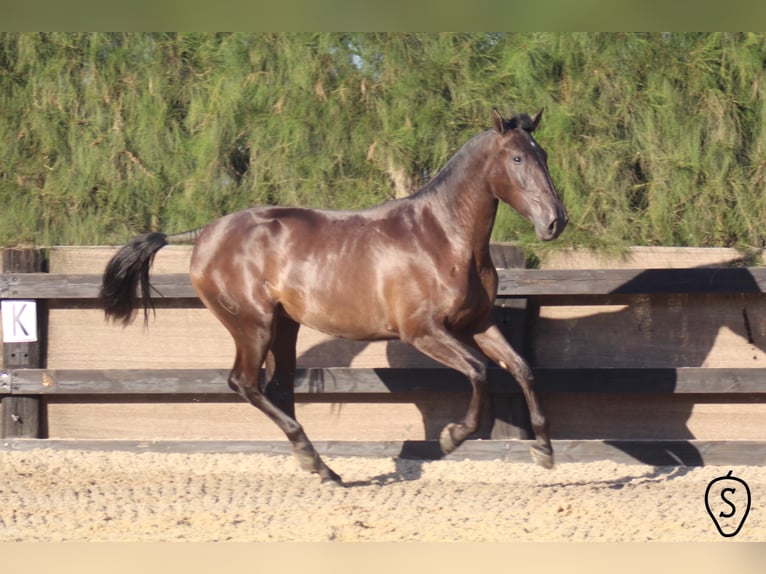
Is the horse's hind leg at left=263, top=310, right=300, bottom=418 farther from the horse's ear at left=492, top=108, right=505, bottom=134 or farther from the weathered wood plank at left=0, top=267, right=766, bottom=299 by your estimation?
the horse's ear at left=492, top=108, right=505, bottom=134

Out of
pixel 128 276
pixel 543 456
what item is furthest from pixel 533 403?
pixel 128 276

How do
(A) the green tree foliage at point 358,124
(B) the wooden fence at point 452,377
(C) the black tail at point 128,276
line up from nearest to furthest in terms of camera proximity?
(C) the black tail at point 128,276 → (B) the wooden fence at point 452,377 → (A) the green tree foliage at point 358,124

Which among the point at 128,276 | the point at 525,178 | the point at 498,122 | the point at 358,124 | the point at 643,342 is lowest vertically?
the point at 643,342

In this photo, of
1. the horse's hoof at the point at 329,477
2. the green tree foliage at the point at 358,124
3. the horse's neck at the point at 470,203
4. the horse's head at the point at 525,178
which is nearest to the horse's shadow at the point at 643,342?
the horse's hoof at the point at 329,477

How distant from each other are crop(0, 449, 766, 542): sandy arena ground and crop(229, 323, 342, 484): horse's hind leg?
0.14m

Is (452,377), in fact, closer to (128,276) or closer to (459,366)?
(459,366)

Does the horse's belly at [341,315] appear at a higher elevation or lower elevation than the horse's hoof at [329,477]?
higher

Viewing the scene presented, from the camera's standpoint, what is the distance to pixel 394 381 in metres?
6.28

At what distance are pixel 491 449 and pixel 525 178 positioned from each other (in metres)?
1.99

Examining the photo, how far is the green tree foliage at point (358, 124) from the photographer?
6777 mm

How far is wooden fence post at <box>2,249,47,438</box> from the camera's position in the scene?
6.67m

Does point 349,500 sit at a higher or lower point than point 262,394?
lower

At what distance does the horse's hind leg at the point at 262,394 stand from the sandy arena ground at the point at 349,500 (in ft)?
0.44

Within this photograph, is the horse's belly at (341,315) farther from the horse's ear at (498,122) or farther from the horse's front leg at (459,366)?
the horse's ear at (498,122)
